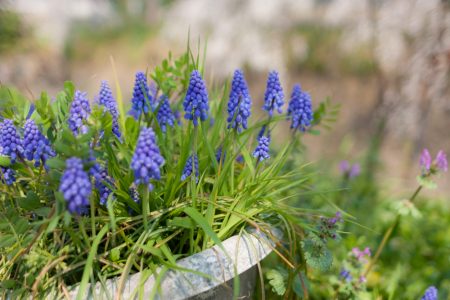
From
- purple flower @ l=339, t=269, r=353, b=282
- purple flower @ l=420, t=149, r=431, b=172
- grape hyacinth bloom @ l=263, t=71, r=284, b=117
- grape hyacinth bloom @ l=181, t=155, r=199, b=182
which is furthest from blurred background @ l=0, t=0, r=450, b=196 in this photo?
purple flower @ l=339, t=269, r=353, b=282

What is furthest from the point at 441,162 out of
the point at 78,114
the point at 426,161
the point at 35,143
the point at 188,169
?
the point at 35,143

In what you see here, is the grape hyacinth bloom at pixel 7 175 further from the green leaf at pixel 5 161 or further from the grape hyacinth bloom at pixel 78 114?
the grape hyacinth bloom at pixel 78 114

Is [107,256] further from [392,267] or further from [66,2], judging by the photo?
[66,2]

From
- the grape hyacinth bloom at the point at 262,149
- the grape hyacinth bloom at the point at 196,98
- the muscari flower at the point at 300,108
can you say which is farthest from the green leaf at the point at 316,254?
the grape hyacinth bloom at the point at 196,98

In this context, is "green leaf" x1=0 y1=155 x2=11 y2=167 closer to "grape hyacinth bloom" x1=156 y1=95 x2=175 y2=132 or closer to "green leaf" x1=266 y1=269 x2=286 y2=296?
"grape hyacinth bloom" x1=156 y1=95 x2=175 y2=132

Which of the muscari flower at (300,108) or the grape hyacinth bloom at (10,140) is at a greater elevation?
the muscari flower at (300,108)

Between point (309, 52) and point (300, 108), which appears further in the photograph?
point (309, 52)

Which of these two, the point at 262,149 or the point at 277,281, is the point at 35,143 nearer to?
the point at 262,149
